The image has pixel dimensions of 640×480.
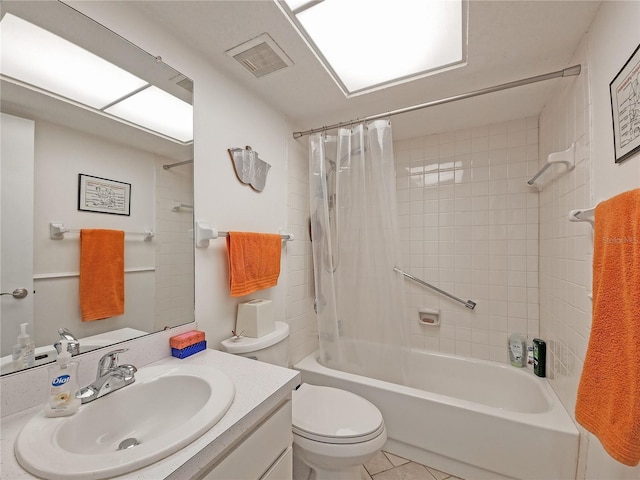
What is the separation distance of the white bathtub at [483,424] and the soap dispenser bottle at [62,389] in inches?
50.3

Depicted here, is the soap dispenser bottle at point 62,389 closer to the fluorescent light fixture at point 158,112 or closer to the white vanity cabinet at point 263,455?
the white vanity cabinet at point 263,455

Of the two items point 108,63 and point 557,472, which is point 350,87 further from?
point 557,472

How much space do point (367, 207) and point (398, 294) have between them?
1.92 ft

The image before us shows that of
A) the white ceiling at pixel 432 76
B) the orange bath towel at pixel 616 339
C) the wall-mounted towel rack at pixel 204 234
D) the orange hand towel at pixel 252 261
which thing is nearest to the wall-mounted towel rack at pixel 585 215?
the orange bath towel at pixel 616 339

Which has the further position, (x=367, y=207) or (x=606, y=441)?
(x=367, y=207)

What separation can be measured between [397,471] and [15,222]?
2017mm

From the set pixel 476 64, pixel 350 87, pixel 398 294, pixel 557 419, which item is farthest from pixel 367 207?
pixel 557 419

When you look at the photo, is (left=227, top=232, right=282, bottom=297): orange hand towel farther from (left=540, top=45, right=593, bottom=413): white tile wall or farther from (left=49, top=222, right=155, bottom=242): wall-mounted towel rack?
(left=540, top=45, right=593, bottom=413): white tile wall

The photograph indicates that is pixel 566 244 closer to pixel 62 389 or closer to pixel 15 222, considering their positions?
pixel 62 389

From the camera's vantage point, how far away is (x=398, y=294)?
1.63 metres

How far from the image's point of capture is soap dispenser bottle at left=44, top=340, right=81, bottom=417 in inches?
27.0

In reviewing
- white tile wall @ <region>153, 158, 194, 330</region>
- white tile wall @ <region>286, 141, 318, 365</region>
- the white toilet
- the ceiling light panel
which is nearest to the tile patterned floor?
the white toilet

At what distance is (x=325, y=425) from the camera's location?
124cm

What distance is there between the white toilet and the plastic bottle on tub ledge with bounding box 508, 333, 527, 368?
3.98 ft
